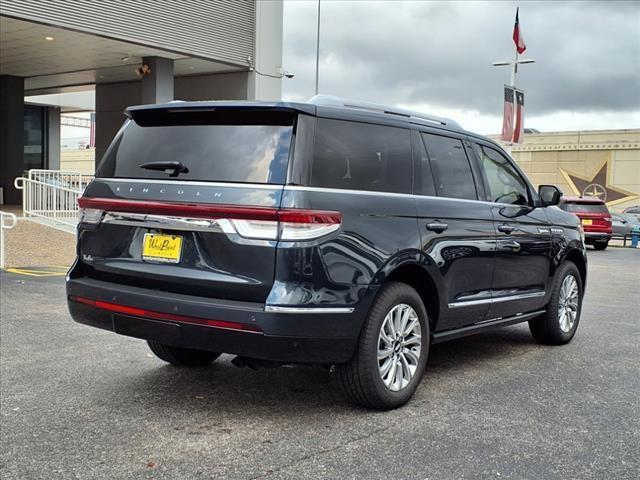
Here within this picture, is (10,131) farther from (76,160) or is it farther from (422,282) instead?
(76,160)

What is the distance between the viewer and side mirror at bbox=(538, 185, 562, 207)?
20.6 feet

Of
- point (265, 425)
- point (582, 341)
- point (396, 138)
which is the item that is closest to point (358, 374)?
point (265, 425)

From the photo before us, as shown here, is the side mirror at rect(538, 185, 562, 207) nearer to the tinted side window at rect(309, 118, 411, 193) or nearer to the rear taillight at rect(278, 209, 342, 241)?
the tinted side window at rect(309, 118, 411, 193)

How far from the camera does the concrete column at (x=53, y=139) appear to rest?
3228cm

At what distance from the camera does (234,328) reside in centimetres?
383

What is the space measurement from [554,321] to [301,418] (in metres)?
3.21

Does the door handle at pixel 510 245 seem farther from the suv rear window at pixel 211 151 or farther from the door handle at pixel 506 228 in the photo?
the suv rear window at pixel 211 151

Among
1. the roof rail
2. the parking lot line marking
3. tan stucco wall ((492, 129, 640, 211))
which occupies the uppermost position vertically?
tan stucco wall ((492, 129, 640, 211))

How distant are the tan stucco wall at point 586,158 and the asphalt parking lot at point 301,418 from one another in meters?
39.2

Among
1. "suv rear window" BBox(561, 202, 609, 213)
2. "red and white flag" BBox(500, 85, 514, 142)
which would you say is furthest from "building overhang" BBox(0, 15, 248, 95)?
"suv rear window" BBox(561, 202, 609, 213)

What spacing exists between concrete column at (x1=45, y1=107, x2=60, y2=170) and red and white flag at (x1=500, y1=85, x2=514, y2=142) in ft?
66.3

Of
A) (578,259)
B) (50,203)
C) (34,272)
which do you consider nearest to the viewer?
(578,259)

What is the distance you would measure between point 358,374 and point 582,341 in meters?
3.65

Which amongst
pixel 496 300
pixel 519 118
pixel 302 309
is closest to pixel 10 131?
pixel 519 118
